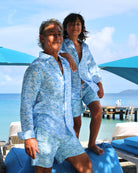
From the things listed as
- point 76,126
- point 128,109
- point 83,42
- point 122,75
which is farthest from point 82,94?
point 128,109

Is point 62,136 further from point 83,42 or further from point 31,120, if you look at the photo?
Answer: point 83,42

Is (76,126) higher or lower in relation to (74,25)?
lower

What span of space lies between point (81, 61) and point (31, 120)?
89 cm

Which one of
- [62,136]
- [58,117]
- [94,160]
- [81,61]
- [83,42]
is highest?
[83,42]

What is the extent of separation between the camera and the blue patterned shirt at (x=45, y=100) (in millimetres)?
1907

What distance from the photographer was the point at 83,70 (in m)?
2.54

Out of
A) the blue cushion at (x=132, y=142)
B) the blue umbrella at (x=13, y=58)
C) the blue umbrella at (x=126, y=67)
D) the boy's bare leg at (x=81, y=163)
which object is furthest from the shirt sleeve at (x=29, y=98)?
the blue umbrella at (x=13, y=58)

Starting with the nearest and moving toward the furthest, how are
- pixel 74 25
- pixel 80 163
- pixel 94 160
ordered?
pixel 80 163 → pixel 94 160 → pixel 74 25

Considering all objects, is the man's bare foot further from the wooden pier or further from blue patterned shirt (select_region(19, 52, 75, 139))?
the wooden pier

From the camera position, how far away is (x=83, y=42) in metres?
2.76

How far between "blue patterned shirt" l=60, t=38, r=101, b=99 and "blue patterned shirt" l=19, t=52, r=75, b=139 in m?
0.40

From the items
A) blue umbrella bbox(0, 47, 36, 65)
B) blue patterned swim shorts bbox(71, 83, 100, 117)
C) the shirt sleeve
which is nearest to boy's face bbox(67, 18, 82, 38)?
blue patterned swim shorts bbox(71, 83, 100, 117)

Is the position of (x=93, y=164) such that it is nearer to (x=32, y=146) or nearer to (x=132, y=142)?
(x=32, y=146)

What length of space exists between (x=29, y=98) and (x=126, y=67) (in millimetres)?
3938
